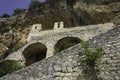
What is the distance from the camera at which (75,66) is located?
5996 millimetres

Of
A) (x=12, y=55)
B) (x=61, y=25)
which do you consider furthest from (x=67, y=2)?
(x=12, y=55)

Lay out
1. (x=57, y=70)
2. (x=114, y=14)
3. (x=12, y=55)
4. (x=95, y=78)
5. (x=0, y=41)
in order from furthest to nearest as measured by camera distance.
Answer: (x=0, y=41) < (x=114, y=14) < (x=12, y=55) < (x=57, y=70) < (x=95, y=78)

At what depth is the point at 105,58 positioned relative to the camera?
19.2 feet

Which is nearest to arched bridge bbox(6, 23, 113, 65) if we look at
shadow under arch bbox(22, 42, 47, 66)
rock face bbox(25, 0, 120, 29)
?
shadow under arch bbox(22, 42, 47, 66)

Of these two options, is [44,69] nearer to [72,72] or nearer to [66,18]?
[72,72]

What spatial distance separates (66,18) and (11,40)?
6150 mm

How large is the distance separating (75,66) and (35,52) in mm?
13971

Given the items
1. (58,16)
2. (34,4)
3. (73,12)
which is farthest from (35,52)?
(34,4)

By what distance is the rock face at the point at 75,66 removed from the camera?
5617mm

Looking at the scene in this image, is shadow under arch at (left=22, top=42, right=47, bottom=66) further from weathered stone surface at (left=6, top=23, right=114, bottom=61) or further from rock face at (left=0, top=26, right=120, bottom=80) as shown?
rock face at (left=0, top=26, right=120, bottom=80)

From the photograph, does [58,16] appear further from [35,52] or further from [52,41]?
[35,52]

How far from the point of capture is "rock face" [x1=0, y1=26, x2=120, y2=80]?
5617mm

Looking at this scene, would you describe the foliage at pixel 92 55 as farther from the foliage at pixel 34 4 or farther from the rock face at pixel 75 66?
the foliage at pixel 34 4

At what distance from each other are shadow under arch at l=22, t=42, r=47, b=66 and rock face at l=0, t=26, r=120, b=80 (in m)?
12.7
